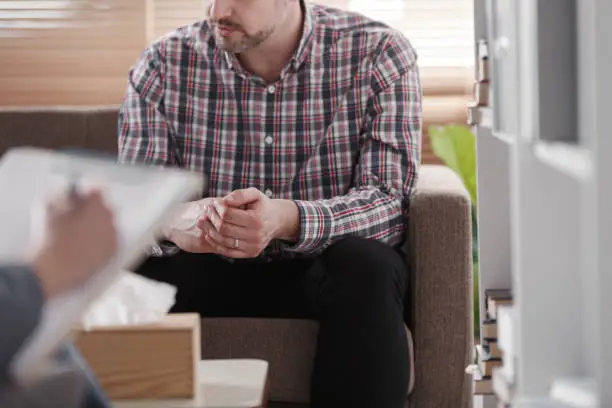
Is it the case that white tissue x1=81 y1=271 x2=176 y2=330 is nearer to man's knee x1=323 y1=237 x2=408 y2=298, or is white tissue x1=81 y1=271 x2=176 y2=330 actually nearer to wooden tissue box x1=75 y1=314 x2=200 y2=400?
wooden tissue box x1=75 y1=314 x2=200 y2=400

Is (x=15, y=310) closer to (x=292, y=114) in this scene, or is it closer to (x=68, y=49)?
(x=292, y=114)

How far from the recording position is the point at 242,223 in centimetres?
175

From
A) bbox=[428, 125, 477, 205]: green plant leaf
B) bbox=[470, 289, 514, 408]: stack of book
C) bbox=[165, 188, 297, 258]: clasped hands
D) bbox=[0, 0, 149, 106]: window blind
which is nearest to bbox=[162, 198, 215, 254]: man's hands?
bbox=[165, 188, 297, 258]: clasped hands

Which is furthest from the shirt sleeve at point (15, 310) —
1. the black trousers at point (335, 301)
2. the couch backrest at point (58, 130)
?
the couch backrest at point (58, 130)

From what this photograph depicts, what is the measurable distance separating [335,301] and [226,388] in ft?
1.73

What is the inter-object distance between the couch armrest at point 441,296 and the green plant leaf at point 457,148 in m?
1.26

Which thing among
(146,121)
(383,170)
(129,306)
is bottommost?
(129,306)

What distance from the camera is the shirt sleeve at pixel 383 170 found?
1.84m

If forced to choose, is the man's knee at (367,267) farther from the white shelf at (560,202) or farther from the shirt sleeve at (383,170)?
the white shelf at (560,202)

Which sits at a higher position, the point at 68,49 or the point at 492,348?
the point at 68,49

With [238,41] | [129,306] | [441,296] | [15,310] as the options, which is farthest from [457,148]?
[15,310]

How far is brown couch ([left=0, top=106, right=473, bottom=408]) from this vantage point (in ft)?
5.86

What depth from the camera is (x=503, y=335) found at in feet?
4.30

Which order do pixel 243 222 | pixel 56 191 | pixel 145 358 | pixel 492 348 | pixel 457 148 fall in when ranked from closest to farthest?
pixel 56 191 < pixel 145 358 < pixel 492 348 < pixel 243 222 < pixel 457 148
